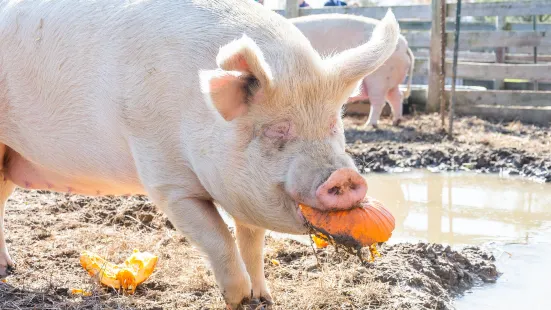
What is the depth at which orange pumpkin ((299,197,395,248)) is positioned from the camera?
2.46 metres

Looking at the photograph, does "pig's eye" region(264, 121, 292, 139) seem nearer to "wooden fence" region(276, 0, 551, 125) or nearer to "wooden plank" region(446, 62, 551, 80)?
"wooden fence" region(276, 0, 551, 125)

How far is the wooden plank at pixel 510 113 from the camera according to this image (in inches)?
378

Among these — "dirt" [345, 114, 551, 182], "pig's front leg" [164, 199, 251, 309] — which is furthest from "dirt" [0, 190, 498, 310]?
"dirt" [345, 114, 551, 182]

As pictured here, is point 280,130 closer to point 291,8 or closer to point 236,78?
point 236,78

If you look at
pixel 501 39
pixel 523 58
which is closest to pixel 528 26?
pixel 523 58

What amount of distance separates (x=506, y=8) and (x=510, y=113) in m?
1.64

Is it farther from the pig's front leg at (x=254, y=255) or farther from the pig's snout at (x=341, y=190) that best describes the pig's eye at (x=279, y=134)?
the pig's front leg at (x=254, y=255)

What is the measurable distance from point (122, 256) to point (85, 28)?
1.35m

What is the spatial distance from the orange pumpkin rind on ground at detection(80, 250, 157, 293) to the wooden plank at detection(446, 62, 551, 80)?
8.12 m

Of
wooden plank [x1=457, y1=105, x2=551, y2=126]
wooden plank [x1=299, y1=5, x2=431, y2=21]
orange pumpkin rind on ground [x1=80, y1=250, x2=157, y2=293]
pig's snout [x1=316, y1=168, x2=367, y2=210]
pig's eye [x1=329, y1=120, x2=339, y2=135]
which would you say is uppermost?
pig's eye [x1=329, y1=120, x2=339, y2=135]

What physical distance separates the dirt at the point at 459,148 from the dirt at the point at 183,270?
2.15 metres

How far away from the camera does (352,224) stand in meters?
2.46

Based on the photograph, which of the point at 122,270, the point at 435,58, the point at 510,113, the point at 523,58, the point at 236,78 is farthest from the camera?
the point at 523,58

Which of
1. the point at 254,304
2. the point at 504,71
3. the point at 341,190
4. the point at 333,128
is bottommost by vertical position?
the point at 504,71
